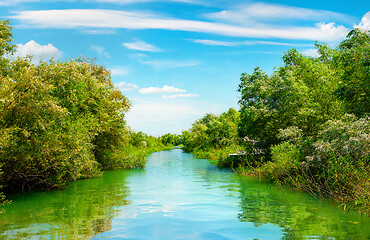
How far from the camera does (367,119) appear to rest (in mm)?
16625

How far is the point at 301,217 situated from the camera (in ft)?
40.7

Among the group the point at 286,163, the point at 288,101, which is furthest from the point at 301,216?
the point at 288,101

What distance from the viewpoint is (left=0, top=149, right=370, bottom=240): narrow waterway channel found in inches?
404

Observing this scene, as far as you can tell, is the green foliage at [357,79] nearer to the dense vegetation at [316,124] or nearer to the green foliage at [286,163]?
the dense vegetation at [316,124]

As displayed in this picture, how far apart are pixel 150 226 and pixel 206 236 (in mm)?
2352

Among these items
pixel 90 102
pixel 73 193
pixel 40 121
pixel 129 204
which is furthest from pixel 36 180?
pixel 90 102

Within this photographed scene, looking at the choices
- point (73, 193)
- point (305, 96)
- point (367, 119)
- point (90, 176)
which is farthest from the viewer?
point (90, 176)

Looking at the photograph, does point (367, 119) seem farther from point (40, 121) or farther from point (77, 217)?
point (40, 121)

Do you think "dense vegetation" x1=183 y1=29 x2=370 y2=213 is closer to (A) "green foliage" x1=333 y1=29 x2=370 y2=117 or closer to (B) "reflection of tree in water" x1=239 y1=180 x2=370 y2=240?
(A) "green foliage" x1=333 y1=29 x2=370 y2=117

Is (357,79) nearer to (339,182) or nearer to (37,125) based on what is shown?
(339,182)

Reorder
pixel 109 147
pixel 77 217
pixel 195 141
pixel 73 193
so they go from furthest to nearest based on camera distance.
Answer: pixel 195 141 → pixel 109 147 → pixel 73 193 → pixel 77 217

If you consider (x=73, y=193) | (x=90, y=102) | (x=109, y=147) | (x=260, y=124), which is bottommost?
(x=73, y=193)

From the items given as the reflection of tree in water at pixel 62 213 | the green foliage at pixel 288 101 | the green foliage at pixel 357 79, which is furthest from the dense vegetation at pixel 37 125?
the green foliage at pixel 357 79

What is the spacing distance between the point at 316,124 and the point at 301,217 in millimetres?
13145
